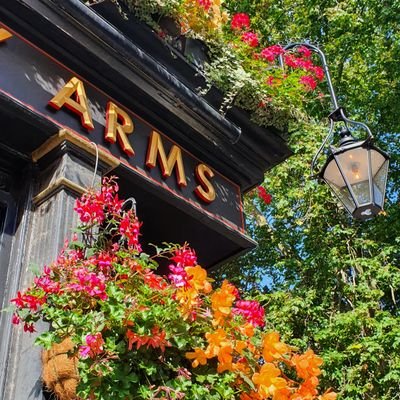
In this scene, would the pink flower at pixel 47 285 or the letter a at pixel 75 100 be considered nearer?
Result: the pink flower at pixel 47 285

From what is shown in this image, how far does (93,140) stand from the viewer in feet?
12.2

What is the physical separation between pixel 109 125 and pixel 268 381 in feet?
6.54

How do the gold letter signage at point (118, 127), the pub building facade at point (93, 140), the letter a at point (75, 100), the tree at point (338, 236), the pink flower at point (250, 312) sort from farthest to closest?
the tree at point (338, 236)
the gold letter signage at point (118, 127)
the letter a at point (75, 100)
the pub building facade at point (93, 140)
the pink flower at point (250, 312)

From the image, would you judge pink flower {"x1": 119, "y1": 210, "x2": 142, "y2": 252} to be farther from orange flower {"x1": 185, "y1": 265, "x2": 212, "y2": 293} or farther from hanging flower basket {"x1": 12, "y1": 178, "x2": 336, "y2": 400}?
orange flower {"x1": 185, "y1": 265, "x2": 212, "y2": 293}

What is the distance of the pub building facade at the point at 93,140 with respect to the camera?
10.9 ft

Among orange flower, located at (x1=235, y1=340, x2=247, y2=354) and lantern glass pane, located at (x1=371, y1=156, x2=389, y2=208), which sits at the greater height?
lantern glass pane, located at (x1=371, y1=156, x2=389, y2=208)

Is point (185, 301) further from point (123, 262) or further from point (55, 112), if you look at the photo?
point (55, 112)

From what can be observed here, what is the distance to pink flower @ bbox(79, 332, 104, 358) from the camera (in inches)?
91.8

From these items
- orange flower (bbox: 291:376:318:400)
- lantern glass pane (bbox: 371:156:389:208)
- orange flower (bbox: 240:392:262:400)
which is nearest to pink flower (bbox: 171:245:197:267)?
orange flower (bbox: 240:392:262:400)

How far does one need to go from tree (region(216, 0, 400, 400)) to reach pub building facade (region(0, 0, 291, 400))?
423cm

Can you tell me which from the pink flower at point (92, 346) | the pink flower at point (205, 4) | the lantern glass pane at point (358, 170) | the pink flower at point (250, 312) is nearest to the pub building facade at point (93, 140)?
the pink flower at point (205, 4)

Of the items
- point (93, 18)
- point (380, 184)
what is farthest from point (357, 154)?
point (93, 18)

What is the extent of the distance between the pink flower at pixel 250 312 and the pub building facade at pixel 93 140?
974mm

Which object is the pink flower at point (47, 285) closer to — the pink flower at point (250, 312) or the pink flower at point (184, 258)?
the pink flower at point (184, 258)
